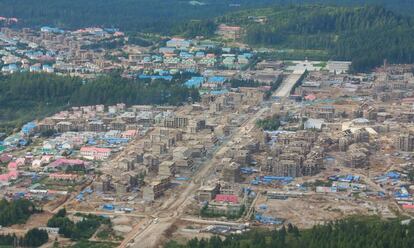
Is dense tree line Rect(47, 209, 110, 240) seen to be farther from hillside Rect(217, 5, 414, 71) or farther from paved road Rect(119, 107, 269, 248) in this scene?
hillside Rect(217, 5, 414, 71)

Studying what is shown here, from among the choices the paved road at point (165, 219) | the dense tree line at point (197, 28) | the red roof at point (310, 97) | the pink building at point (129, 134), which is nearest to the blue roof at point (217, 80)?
the red roof at point (310, 97)

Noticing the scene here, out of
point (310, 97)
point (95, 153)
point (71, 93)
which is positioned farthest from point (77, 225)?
point (310, 97)

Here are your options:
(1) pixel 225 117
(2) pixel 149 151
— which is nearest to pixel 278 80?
(1) pixel 225 117

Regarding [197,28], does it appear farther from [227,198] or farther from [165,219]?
[165,219]

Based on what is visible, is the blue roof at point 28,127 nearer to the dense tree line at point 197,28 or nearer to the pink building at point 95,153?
the pink building at point 95,153

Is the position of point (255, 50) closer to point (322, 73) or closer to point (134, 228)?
point (322, 73)

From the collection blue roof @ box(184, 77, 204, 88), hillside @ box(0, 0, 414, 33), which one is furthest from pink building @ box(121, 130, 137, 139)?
hillside @ box(0, 0, 414, 33)
